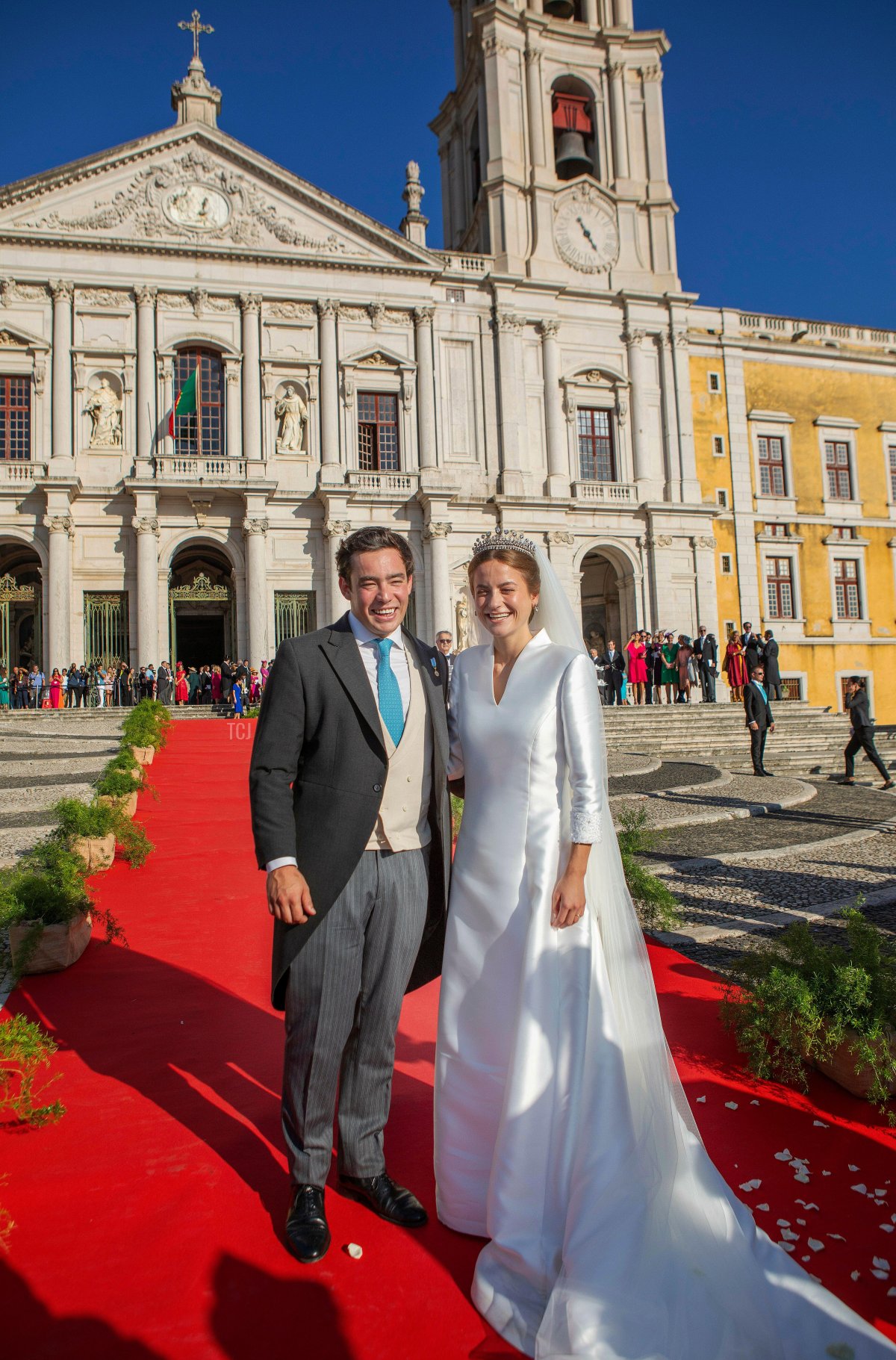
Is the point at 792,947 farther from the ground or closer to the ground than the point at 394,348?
closer to the ground

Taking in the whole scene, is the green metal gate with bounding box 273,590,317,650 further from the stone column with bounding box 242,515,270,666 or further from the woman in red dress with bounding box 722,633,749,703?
the woman in red dress with bounding box 722,633,749,703

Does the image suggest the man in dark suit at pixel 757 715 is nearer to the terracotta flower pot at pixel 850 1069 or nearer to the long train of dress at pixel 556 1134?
the terracotta flower pot at pixel 850 1069

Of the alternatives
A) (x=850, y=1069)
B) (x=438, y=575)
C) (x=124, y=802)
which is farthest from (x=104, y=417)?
(x=850, y=1069)

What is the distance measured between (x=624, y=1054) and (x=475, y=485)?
25711 millimetres

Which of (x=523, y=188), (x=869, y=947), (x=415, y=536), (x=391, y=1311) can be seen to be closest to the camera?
(x=391, y=1311)

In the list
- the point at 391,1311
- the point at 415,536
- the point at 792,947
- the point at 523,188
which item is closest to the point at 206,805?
the point at 792,947

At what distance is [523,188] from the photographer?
28.4m

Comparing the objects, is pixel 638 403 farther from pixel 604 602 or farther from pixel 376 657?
pixel 376 657

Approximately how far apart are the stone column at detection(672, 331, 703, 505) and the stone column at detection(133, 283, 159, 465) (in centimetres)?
1697

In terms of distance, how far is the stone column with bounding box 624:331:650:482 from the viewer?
29.0m

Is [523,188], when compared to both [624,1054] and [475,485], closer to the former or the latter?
[475,485]

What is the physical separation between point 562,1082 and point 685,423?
97.1 ft

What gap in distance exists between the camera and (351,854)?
9.37 feet

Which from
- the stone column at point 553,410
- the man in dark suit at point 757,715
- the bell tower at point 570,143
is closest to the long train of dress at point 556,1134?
the man in dark suit at point 757,715
